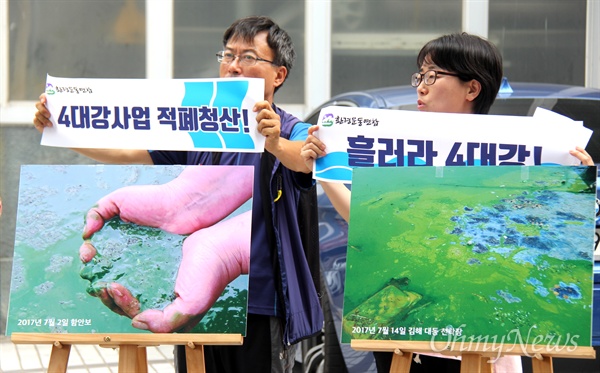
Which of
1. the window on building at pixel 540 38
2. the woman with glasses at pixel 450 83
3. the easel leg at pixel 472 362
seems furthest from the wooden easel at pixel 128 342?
the window on building at pixel 540 38

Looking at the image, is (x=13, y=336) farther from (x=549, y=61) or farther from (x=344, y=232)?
(x=549, y=61)

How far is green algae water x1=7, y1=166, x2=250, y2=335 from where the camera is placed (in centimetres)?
342

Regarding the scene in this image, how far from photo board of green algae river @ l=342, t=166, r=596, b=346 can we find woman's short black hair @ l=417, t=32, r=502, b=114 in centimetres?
45

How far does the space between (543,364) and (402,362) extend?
1.53ft

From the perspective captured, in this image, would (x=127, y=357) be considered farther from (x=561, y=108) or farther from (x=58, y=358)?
(x=561, y=108)

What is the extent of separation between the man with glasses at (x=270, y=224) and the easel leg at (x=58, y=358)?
0.48 m

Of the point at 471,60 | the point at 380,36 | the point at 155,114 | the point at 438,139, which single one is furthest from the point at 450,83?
the point at 380,36

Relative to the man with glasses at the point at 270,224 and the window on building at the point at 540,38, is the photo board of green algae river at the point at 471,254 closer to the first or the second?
the man with glasses at the point at 270,224

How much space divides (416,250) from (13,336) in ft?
4.83

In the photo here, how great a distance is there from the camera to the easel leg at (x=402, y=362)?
3195mm

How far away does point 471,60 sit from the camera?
138 inches

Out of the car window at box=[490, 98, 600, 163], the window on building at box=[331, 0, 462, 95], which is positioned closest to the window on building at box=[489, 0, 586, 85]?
the window on building at box=[331, 0, 462, 95]

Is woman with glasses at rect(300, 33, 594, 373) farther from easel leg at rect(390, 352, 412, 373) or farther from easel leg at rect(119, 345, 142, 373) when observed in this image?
easel leg at rect(119, 345, 142, 373)

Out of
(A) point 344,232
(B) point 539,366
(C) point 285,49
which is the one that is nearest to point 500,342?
Answer: (B) point 539,366
